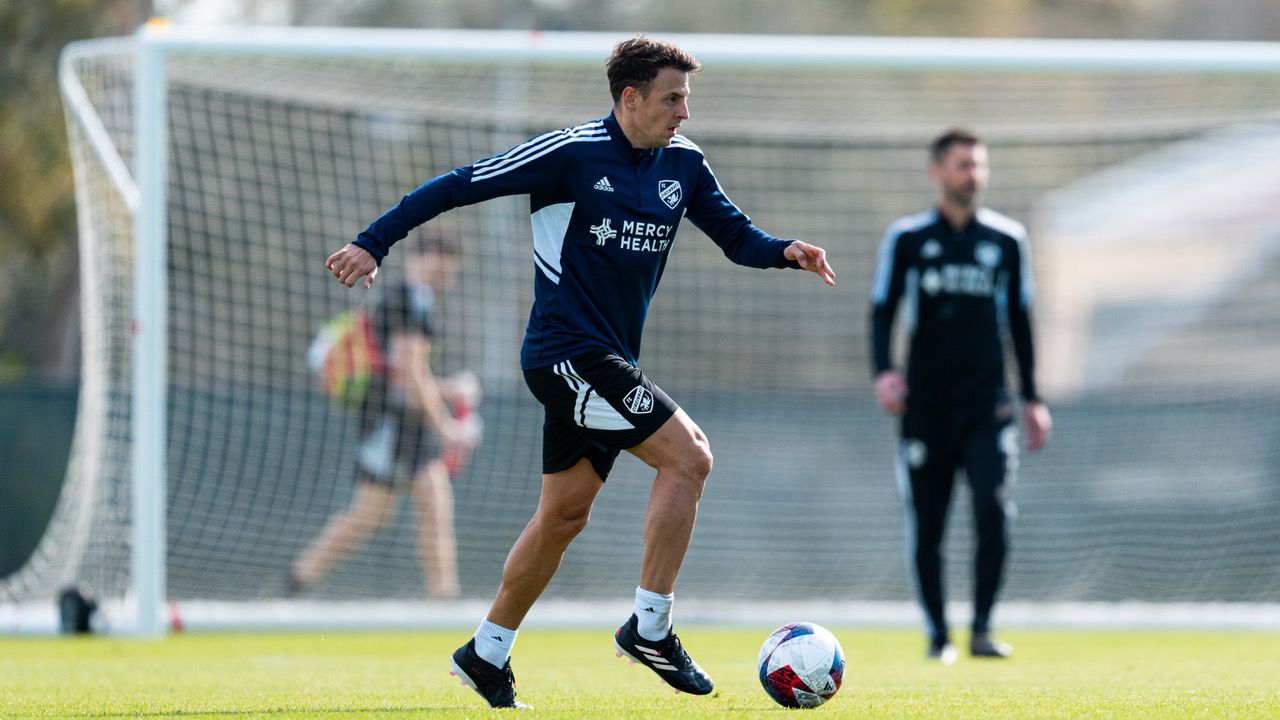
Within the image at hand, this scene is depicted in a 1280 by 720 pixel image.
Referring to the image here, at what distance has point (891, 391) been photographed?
24.1 feet

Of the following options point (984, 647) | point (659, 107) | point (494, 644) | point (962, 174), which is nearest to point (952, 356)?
point (962, 174)

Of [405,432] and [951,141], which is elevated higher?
[951,141]

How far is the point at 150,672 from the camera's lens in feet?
22.2

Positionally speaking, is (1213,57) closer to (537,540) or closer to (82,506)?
(537,540)

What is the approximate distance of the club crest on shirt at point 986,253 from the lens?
7480 millimetres

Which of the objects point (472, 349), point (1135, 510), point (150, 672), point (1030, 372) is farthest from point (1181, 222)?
point (150, 672)

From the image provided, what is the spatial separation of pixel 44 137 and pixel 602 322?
1180 cm

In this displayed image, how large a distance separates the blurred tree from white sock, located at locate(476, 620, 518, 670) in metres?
11.5

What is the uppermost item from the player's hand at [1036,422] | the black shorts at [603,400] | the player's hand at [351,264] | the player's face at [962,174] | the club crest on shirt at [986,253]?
the player's face at [962,174]

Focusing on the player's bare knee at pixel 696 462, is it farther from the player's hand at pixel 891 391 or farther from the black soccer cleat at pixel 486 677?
the player's hand at pixel 891 391

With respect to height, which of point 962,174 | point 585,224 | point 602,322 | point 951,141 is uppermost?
point 951,141

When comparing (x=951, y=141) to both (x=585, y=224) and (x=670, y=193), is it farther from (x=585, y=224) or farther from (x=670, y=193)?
(x=585, y=224)

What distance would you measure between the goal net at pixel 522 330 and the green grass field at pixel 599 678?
0.74m

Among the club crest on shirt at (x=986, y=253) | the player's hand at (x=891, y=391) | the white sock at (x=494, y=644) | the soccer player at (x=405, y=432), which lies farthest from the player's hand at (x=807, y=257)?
the soccer player at (x=405, y=432)
